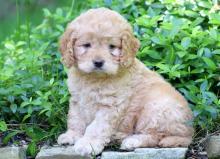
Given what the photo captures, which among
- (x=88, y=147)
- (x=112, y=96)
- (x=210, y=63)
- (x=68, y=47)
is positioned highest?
(x=68, y=47)

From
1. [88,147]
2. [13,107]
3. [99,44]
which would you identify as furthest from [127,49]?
[13,107]

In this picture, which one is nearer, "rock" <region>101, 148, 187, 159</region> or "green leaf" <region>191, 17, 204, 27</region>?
"rock" <region>101, 148, 187, 159</region>

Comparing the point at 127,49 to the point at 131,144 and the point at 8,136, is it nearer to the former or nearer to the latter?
the point at 131,144

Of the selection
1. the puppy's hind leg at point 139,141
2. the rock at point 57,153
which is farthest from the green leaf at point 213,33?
the rock at point 57,153

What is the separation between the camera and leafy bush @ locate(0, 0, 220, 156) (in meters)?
6.75

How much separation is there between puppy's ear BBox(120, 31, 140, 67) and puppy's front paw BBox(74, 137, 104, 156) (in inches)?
27.2

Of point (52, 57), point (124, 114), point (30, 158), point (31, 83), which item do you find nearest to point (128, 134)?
point (124, 114)

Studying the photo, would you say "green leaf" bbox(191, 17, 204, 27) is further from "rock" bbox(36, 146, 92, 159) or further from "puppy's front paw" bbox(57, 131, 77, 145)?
"rock" bbox(36, 146, 92, 159)

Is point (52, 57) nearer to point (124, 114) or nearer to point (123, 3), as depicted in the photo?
point (123, 3)

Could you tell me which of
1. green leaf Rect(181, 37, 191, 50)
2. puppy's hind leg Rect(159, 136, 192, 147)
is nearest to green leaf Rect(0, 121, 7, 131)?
puppy's hind leg Rect(159, 136, 192, 147)

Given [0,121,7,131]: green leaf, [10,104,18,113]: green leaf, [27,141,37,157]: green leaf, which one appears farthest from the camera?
[10,104,18,113]: green leaf

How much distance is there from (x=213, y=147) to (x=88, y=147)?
1.02 meters

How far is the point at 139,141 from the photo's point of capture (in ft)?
20.2

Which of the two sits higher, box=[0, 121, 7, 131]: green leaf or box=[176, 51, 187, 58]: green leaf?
box=[176, 51, 187, 58]: green leaf
